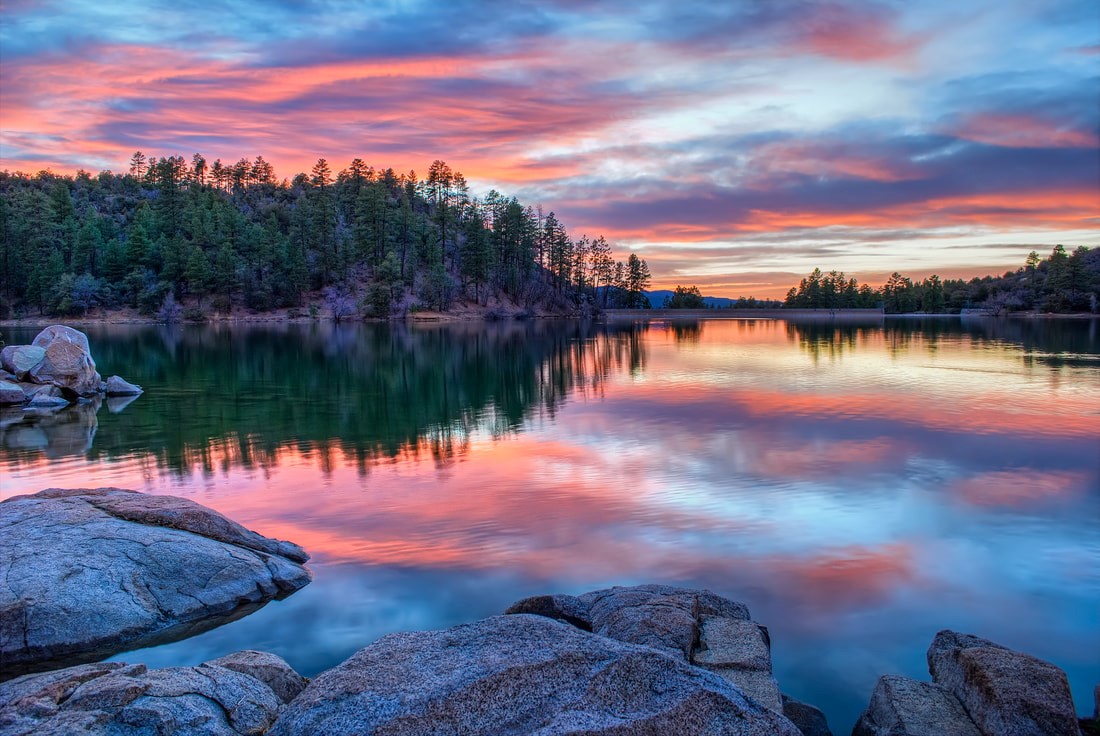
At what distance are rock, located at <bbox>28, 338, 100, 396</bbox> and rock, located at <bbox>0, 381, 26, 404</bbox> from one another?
1.55 meters

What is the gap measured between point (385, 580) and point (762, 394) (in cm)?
2585

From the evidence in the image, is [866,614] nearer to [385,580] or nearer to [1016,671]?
[1016,671]

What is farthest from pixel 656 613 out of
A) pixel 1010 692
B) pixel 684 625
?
pixel 1010 692

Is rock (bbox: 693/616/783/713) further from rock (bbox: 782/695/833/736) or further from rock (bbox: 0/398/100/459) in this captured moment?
rock (bbox: 0/398/100/459)

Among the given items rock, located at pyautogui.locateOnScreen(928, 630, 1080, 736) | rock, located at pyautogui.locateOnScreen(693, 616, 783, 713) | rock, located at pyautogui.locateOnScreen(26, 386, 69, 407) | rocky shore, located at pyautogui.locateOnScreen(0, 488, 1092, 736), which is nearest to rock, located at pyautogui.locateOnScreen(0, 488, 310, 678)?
rocky shore, located at pyautogui.locateOnScreen(0, 488, 1092, 736)

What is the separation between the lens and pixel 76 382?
32.3 metres

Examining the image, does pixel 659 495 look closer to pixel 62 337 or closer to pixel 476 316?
pixel 62 337

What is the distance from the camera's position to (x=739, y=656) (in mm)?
7297

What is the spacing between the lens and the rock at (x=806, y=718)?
22.3ft

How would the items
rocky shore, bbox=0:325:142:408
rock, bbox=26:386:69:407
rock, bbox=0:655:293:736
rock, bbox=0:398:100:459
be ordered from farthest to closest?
rocky shore, bbox=0:325:142:408 → rock, bbox=26:386:69:407 → rock, bbox=0:398:100:459 → rock, bbox=0:655:293:736

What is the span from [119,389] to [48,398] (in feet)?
10.2

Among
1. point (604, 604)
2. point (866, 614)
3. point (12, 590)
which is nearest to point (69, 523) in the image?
point (12, 590)

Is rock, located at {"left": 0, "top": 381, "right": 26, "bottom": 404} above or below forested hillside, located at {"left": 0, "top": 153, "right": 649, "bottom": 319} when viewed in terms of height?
below

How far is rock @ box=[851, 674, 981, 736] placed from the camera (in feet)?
19.6
